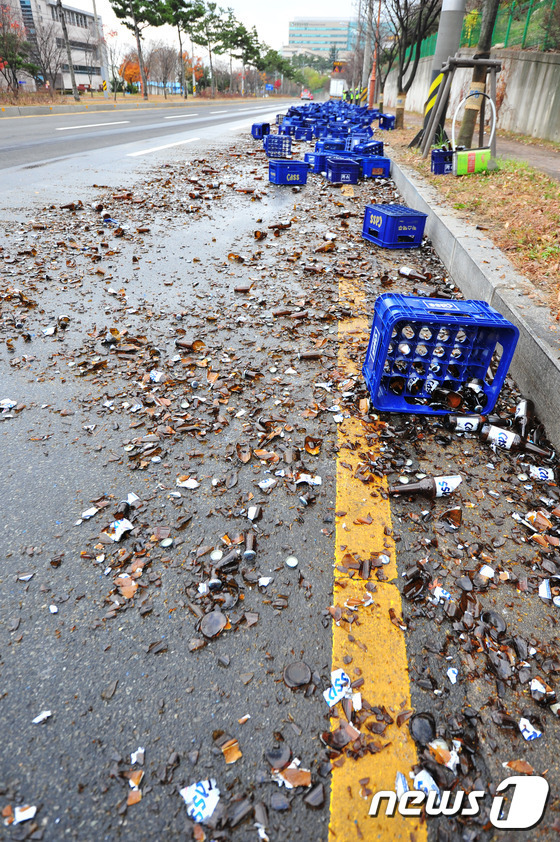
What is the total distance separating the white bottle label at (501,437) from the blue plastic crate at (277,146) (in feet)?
40.1

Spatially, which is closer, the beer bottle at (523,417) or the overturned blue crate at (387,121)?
the beer bottle at (523,417)

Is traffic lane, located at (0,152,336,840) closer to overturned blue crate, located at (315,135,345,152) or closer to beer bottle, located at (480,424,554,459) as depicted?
beer bottle, located at (480,424,554,459)

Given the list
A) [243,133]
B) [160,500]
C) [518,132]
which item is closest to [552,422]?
[160,500]

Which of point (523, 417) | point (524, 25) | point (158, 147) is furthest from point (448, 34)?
point (523, 417)

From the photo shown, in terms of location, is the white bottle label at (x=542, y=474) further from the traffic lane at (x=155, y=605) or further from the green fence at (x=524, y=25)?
the green fence at (x=524, y=25)

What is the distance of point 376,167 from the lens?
11.3m

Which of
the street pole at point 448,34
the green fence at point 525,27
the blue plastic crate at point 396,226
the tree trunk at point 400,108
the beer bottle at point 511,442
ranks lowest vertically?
the beer bottle at point 511,442

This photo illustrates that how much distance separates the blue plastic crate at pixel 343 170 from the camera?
1012cm

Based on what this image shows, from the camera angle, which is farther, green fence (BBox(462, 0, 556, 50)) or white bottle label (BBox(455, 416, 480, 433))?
green fence (BBox(462, 0, 556, 50))

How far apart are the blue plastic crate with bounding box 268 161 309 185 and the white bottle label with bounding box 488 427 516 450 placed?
344 inches

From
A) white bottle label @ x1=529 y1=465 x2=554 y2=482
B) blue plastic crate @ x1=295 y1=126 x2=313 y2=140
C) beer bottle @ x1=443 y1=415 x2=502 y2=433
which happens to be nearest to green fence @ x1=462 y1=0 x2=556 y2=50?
blue plastic crate @ x1=295 y1=126 x2=313 y2=140

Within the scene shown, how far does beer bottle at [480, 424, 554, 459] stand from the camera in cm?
267

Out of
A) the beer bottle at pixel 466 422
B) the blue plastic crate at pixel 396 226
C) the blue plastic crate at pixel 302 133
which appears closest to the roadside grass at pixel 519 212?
the blue plastic crate at pixel 396 226

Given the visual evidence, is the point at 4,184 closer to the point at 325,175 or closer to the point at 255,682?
the point at 325,175
